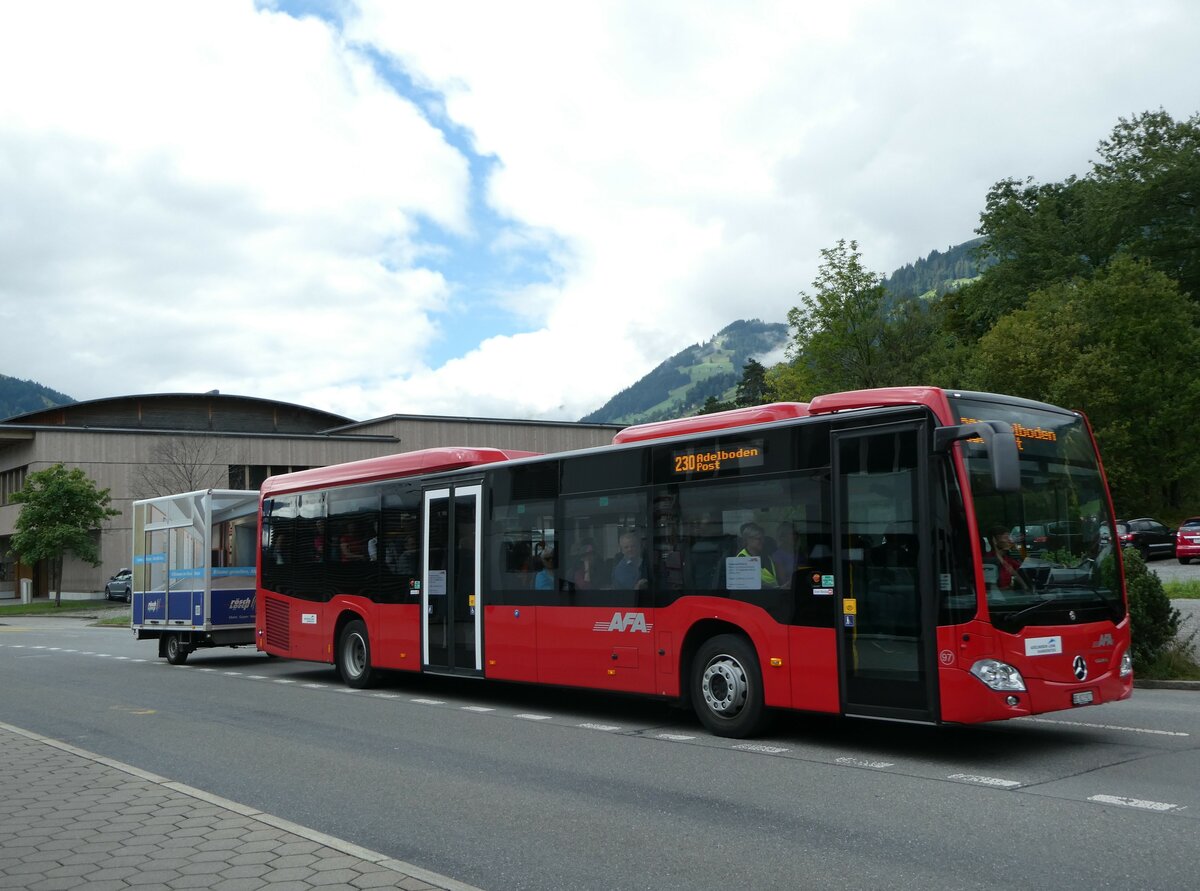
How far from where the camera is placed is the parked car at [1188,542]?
38594 millimetres

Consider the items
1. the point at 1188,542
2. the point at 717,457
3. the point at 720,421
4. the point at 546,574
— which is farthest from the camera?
the point at 1188,542

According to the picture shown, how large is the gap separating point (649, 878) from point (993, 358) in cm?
4764

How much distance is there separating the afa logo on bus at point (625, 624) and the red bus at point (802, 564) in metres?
0.02

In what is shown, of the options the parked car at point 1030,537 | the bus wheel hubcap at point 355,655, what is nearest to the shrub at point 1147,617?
the parked car at point 1030,537

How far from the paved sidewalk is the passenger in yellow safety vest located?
4.77 metres

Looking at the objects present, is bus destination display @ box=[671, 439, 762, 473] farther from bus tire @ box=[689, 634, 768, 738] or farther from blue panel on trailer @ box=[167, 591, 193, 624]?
blue panel on trailer @ box=[167, 591, 193, 624]

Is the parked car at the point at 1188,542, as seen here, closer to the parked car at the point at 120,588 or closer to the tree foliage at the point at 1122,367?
the tree foliage at the point at 1122,367

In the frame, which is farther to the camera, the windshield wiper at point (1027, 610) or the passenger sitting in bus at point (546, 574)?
the passenger sitting in bus at point (546, 574)

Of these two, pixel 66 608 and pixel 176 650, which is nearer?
pixel 176 650

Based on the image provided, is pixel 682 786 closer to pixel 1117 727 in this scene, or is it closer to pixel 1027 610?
pixel 1027 610

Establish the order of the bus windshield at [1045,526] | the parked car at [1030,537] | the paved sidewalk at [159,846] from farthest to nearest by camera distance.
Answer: the parked car at [1030,537], the bus windshield at [1045,526], the paved sidewalk at [159,846]

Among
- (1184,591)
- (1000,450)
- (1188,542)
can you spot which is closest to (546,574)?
(1000,450)

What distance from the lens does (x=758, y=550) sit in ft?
33.6

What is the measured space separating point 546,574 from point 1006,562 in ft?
17.7
